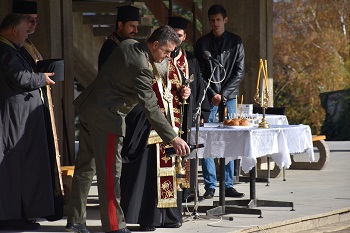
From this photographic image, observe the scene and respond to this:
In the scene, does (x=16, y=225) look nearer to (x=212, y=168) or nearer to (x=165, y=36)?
(x=165, y=36)

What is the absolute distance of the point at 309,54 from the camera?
33.7 metres

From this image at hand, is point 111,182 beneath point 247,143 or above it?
beneath

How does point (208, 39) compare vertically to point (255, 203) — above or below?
above

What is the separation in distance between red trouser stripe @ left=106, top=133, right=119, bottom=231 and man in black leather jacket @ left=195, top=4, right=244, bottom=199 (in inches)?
112

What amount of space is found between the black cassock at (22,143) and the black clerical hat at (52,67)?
129mm

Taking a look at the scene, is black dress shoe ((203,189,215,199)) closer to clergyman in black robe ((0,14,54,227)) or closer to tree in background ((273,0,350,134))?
clergyman in black robe ((0,14,54,227))

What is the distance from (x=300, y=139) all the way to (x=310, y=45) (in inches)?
916

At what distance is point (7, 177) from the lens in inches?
382

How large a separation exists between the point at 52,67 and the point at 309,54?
79.8 feet

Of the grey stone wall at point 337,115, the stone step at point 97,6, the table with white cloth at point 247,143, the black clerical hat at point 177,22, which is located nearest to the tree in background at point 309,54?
the grey stone wall at point 337,115

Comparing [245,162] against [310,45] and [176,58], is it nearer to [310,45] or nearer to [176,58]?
[176,58]

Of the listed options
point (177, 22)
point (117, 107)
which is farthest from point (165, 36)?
point (177, 22)

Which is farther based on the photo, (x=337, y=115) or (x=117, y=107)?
(x=337, y=115)

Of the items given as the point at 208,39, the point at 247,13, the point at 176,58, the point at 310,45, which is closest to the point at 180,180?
the point at 176,58
